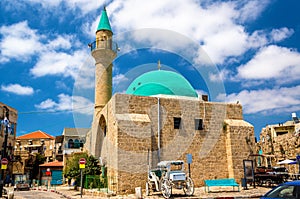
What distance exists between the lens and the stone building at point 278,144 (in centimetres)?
1936

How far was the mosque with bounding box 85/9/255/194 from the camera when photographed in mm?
12750

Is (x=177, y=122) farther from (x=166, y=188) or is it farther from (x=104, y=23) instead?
(x=104, y=23)

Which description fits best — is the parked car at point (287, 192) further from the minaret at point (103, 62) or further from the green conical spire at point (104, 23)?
the green conical spire at point (104, 23)

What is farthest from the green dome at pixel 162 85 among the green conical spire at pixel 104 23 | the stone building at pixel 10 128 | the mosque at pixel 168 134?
the stone building at pixel 10 128

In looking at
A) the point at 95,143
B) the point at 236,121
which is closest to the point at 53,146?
the point at 95,143

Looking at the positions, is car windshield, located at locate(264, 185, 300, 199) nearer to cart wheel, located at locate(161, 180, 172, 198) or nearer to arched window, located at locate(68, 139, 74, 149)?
cart wheel, located at locate(161, 180, 172, 198)

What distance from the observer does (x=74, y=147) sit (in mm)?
34719

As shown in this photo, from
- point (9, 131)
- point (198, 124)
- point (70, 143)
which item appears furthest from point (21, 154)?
point (198, 124)

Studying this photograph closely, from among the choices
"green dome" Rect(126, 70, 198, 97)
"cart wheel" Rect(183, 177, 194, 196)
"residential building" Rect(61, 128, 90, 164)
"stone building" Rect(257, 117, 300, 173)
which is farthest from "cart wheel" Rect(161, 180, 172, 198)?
"residential building" Rect(61, 128, 90, 164)

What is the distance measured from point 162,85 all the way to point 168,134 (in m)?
3.95

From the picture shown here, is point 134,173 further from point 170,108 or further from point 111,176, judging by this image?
point 170,108

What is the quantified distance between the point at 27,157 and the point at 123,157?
24.1 m

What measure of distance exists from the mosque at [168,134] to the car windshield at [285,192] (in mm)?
7836

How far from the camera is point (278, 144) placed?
2184 cm
